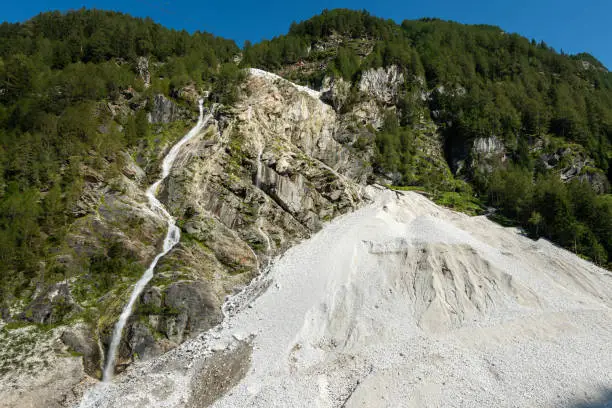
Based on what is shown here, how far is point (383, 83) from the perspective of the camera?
292 ft

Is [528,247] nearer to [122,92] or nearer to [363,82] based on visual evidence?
[363,82]

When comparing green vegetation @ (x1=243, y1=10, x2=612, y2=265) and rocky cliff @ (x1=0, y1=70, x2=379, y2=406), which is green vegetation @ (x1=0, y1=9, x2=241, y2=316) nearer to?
rocky cliff @ (x1=0, y1=70, x2=379, y2=406)

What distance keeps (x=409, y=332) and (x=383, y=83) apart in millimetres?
75947

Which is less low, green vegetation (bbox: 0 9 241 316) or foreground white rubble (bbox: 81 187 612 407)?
green vegetation (bbox: 0 9 241 316)

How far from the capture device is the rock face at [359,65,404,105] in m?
86.6

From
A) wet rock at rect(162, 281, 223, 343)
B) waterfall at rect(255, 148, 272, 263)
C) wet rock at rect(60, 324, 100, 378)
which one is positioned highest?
waterfall at rect(255, 148, 272, 263)

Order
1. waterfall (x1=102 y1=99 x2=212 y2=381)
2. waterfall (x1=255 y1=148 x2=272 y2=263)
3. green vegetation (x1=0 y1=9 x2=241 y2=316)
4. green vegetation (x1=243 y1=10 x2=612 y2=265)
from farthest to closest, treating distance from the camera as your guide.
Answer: green vegetation (x1=243 y1=10 x2=612 y2=265) → waterfall (x1=255 y1=148 x2=272 y2=263) → green vegetation (x1=0 y1=9 x2=241 y2=316) → waterfall (x1=102 y1=99 x2=212 y2=381)

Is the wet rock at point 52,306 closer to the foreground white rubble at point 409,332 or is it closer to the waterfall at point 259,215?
the foreground white rubble at point 409,332

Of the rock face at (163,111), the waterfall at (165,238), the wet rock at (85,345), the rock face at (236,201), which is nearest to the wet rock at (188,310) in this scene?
the rock face at (236,201)

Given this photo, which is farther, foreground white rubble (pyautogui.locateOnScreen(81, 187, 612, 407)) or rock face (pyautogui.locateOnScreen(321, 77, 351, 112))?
rock face (pyautogui.locateOnScreen(321, 77, 351, 112))

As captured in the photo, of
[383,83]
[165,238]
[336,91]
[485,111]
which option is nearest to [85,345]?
[165,238]

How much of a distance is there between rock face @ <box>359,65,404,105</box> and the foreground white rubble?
54.6 meters

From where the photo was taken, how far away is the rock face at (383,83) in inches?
3408

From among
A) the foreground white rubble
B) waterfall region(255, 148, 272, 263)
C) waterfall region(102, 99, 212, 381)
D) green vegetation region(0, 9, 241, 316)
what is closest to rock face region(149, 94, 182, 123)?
green vegetation region(0, 9, 241, 316)
